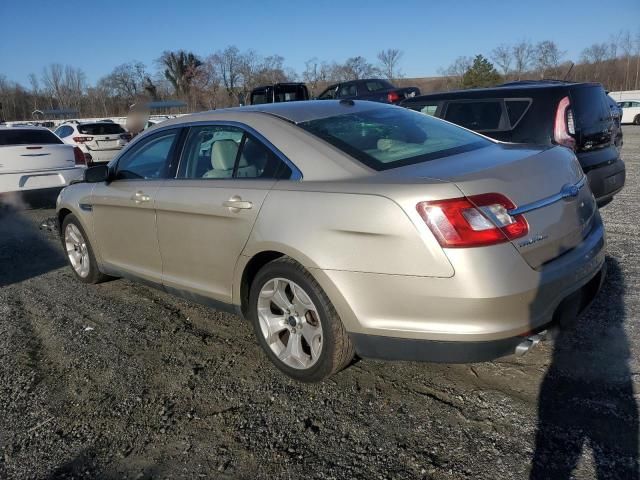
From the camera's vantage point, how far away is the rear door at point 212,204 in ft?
10.3

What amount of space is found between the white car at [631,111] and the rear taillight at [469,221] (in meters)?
33.1

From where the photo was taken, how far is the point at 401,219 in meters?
2.44

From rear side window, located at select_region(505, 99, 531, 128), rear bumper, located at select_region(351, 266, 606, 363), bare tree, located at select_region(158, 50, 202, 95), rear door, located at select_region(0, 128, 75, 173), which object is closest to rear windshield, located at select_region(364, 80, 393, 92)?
rear door, located at select_region(0, 128, 75, 173)

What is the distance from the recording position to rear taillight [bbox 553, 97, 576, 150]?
17.8ft

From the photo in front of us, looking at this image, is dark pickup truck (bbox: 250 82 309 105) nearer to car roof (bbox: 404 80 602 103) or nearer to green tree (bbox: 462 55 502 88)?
car roof (bbox: 404 80 602 103)

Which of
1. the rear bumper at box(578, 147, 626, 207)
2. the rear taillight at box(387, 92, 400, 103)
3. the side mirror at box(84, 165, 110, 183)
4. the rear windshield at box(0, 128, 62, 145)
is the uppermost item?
the rear taillight at box(387, 92, 400, 103)

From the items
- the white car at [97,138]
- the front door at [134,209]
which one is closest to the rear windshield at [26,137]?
the white car at [97,138]

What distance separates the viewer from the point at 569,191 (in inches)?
110

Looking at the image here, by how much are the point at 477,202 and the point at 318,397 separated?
4.45ft

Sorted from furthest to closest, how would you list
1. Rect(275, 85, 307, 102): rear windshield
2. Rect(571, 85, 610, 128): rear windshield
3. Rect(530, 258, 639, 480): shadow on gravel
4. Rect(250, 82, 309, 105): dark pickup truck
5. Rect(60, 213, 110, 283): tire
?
Rect(275, 85, 307, 102): rear windshield, Rect(250, 82, 309, 105): dark pickup truck, Rect(571, 85, 610, 128): rear windshield, Rect(60, 213, 110, 283): tire, Rect(530, 258, 639, 480): shadow on gravel

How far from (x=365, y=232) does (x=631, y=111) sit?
3389cm

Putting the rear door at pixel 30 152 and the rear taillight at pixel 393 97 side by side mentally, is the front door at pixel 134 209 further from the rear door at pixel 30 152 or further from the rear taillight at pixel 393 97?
the rear taillight at pixel 393 97

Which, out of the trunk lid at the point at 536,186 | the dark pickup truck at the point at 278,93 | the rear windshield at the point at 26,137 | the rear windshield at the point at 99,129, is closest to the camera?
the trunk lid at the point at 536,186

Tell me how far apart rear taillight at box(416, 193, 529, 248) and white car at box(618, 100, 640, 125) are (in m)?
33.1
